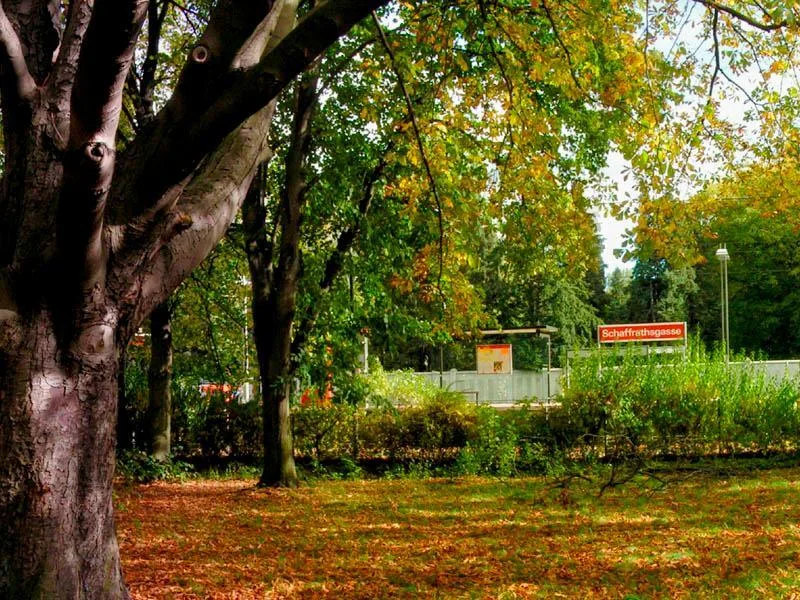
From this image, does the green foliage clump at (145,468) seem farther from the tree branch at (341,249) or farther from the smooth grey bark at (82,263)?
the smooth grey bark at (82,263)

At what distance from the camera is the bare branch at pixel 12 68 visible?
356 centimetres

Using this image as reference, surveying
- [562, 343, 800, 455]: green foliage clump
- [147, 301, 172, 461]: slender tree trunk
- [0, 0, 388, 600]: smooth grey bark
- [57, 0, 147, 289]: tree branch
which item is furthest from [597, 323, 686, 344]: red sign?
[57, 0, 147, 289]: tree branch

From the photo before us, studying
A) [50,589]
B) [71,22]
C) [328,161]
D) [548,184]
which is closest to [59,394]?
[50,589]

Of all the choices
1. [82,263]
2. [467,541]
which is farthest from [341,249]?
[82,263]

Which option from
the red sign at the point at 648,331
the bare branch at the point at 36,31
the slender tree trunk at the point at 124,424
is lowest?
the slender tree trunk at the point at 124,424

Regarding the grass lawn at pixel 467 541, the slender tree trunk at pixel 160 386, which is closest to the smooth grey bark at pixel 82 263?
the grass lawn at pixel 467 541

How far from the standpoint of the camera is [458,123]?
918 cm

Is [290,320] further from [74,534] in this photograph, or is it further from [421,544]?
[74,534]

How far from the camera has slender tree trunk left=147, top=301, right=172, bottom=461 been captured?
1325 cm

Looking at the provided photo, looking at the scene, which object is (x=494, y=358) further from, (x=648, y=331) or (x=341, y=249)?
(x=341, y=249)

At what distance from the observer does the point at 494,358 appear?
80.0 feet

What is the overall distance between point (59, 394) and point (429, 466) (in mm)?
10778

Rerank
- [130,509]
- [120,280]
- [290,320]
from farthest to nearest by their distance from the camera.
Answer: [290,320]
[130,509]
[120,280]

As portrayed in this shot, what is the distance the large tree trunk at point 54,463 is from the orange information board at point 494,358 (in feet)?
67.2
